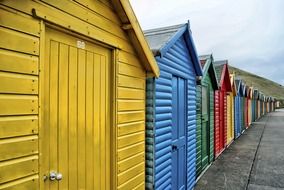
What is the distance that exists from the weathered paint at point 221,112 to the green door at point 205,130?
1.41 m

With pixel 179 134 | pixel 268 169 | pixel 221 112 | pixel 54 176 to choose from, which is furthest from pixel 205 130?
pixel 54 176

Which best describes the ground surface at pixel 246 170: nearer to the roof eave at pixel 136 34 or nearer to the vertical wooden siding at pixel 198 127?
the vertical wooden siding at pixel 198 127

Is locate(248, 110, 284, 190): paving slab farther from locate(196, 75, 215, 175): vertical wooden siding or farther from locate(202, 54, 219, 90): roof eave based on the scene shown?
locate(202, 54, 219, 90): roof eave

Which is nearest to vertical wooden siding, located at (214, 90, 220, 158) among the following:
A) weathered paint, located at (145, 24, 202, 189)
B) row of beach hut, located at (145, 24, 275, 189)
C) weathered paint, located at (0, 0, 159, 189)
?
row of beach hut, located at (145, 24, 275, 189)

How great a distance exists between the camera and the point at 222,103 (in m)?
13.0

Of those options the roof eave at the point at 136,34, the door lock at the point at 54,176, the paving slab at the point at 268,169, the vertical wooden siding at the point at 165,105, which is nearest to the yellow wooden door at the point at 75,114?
the door lock at the point at 54,176

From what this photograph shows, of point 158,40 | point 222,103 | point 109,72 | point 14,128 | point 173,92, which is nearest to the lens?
point 14,128

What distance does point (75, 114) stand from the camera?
3061 millimetres

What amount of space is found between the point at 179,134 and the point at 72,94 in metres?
3.80

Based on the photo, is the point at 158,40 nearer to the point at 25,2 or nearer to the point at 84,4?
the point at 84,4

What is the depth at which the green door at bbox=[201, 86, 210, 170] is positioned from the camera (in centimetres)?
916

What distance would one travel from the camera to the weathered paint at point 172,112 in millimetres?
4820

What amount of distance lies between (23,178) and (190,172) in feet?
18.1

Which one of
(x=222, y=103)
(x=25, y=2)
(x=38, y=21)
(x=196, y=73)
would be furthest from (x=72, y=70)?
(x=222, y=103)
